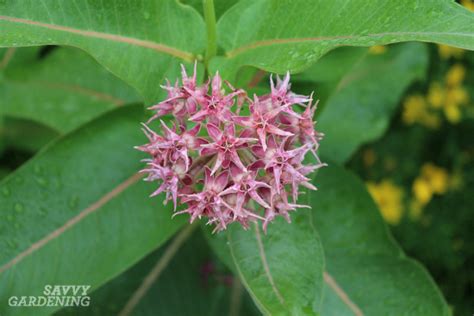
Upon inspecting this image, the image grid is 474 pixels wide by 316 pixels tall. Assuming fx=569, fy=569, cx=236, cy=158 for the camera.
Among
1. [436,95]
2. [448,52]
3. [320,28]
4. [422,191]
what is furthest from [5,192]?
[448,52]

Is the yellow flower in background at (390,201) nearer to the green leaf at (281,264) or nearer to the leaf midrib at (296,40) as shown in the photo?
the green leaf at (281,264)

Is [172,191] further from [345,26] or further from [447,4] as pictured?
[447,4]

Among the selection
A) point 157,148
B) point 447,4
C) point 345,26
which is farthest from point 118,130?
point 447,4

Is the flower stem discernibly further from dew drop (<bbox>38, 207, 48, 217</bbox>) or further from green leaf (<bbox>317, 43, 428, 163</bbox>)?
green leaf (<bbox>317, 43, 428, 163</bbox>)

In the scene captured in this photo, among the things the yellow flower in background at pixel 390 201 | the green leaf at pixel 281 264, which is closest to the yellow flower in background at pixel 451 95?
the yellow flower in background at pixel 390 201

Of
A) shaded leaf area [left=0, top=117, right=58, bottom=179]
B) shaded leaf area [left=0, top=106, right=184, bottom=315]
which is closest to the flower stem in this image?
shaded leaf area [left=0, top=106, right=184, bottom=315]
